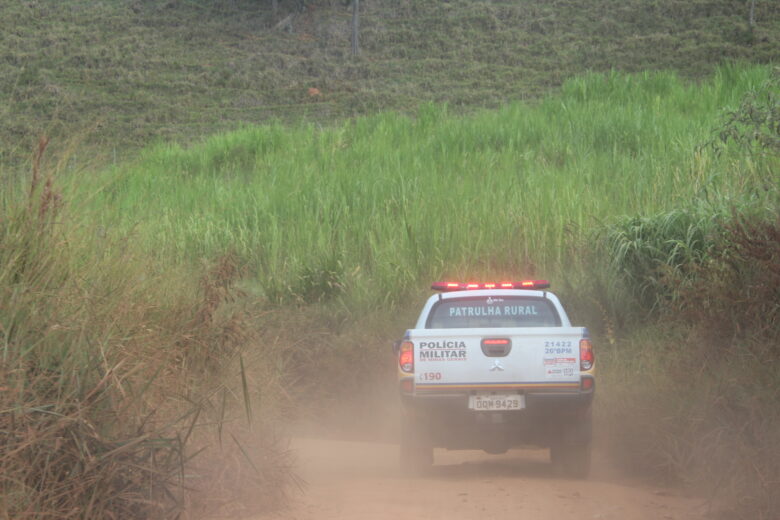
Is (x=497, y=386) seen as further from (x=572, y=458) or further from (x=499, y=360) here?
(x=572, y=458)

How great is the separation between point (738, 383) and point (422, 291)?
8.65 meters

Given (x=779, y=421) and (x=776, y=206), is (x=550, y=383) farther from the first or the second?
(x=776, y=206)

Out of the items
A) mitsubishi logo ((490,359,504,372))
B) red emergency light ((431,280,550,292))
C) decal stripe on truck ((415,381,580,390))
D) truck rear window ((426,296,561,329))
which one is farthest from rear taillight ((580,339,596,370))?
red emergency light ((431,280,550,292))

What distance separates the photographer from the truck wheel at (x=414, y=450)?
32.5 feet

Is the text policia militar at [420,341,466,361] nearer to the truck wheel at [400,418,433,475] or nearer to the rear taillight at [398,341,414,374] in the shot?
the rear taillight at [398,341,414,374]

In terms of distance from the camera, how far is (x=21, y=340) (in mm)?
6223

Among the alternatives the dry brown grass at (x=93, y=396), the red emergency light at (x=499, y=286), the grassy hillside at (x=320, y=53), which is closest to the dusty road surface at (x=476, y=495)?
the dry brown grass at (x=93, y=396)

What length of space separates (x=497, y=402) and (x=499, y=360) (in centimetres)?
38

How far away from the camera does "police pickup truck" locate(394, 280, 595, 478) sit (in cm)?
970

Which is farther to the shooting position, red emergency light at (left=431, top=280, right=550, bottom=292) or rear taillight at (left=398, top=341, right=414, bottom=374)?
red emergency light at (left=431, top=280, right=550, bottom=292)

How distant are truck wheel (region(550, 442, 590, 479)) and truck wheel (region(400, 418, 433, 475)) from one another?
3.86ft

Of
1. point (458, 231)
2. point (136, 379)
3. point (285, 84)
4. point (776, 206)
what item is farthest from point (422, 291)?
point (285, 84)

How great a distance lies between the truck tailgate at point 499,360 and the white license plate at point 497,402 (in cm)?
7

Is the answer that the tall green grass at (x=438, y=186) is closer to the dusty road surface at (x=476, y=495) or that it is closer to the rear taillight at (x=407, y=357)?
the rear taillight at (x=407, y=357)
